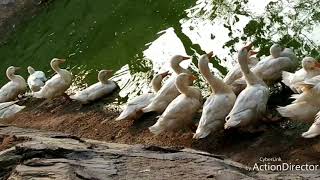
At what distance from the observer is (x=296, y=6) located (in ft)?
41.0

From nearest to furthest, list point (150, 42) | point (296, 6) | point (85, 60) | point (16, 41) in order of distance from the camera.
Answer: point (296, 6), point (150, 42), point (85, 60), point (16, 41)

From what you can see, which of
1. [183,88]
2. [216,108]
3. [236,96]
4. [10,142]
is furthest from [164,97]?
[10,142]

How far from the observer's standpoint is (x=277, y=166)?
24.0 feet

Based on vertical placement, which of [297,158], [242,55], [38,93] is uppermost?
[38,93]

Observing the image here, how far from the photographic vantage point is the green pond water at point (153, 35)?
11.6 meters

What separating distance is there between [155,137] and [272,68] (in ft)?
7.61

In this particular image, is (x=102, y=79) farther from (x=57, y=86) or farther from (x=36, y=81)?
(x=36, y=81)

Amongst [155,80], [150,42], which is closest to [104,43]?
[150,42]

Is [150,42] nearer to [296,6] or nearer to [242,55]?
[296,6]

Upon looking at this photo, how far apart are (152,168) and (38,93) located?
717 centimetres

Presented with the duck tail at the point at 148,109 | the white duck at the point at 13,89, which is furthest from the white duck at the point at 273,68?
the white duck at the point at 13,89

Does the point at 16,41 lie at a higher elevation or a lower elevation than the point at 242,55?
higher

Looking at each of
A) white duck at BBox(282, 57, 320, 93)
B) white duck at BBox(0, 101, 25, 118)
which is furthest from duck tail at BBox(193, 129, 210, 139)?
white duck at BBox(0, 101, 25, 118)

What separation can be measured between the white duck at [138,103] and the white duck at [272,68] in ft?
5.62
